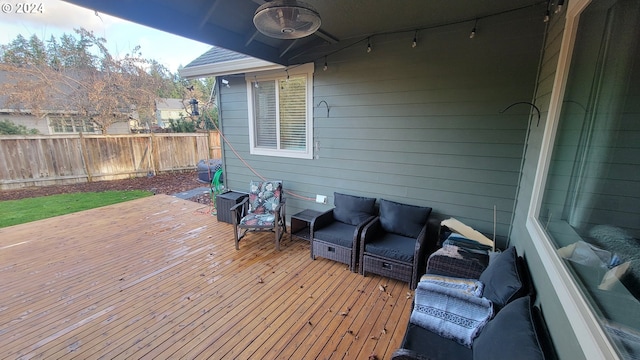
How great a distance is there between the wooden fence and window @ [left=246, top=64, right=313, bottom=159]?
5.17 meters

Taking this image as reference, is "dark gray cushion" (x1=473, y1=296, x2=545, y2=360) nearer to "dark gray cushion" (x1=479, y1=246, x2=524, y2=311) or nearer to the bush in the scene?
"dark gray cushion" (x1=479, y1=246, x2=524, y2=311)

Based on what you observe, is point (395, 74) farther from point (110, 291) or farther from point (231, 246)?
point (110, 291)

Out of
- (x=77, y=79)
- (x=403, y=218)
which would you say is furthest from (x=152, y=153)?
(x=403, y=218)

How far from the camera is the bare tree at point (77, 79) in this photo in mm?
7559

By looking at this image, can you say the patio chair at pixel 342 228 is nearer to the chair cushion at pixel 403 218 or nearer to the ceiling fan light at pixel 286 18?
the chair cushion at pixel 403 218

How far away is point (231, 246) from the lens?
3600 mm

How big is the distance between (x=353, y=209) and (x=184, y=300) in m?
2.19

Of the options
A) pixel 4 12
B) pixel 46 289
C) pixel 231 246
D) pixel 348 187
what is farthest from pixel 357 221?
pixel 4 12

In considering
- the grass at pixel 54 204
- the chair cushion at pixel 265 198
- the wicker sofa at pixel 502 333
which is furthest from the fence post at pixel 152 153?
the wicker sofa at pixel 502 333

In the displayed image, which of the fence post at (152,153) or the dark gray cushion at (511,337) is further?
the fence post at (152,153)

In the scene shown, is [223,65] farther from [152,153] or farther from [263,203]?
[152,153]

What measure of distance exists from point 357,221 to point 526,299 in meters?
2.08

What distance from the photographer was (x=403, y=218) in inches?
118

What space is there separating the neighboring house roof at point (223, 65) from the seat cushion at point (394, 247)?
285cm
